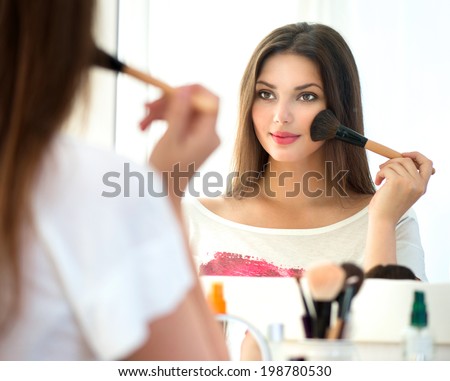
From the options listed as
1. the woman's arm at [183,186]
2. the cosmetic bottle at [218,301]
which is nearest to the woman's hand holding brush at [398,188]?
the cosmetic bottle at [218,301]

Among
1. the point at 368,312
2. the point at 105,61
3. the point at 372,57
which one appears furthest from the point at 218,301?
the point at 372,57

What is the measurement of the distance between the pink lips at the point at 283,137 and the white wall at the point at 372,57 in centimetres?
7

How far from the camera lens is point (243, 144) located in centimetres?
101

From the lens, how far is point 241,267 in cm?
91

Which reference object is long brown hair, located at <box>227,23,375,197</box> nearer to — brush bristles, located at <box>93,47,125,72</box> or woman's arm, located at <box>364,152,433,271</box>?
woman's arm, located at <box>364,152,433,271</box>

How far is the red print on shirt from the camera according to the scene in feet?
2.93

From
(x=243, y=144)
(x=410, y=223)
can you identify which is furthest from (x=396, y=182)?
(x=243, y=144)

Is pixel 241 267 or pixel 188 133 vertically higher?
pixel 188 133

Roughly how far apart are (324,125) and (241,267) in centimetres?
21

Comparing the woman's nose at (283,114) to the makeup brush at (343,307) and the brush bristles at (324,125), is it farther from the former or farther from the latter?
the makeup brush at (343,307)

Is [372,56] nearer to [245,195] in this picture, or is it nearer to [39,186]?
[245,195]

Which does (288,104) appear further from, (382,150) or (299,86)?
(382,150)

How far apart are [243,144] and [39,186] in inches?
26.2
